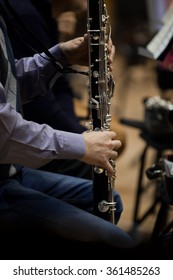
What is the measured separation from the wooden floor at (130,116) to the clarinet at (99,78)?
53 centimetres

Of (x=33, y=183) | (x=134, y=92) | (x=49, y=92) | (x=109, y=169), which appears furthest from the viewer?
(x=134, y=92)

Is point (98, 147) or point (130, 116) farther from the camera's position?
point (130, 116)

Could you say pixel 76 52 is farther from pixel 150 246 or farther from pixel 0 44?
pixel 150 246

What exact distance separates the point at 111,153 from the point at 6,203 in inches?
12.0

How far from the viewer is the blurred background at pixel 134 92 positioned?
2.32 m

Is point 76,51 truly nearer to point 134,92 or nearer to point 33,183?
point 33,183

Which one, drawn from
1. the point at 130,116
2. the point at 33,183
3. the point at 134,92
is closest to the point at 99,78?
the point at 33,183

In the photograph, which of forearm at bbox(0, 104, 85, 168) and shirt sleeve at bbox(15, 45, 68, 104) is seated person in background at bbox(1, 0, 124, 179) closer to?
shirt sleeve at bbox(15, 45, 68, 104)

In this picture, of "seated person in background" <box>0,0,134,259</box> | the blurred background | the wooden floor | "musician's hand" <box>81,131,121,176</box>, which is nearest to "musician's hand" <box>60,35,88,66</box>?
"seated person in background" <box>0,0,134,259</box>

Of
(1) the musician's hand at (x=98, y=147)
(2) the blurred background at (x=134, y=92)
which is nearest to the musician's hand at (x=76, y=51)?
(1) the musician's hand at (x=98, y=147)

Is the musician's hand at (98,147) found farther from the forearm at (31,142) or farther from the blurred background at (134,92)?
the blurred background at (134,92)

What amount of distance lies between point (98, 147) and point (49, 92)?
0.55 m

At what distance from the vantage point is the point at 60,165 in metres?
1.97

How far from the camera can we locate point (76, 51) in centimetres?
165
